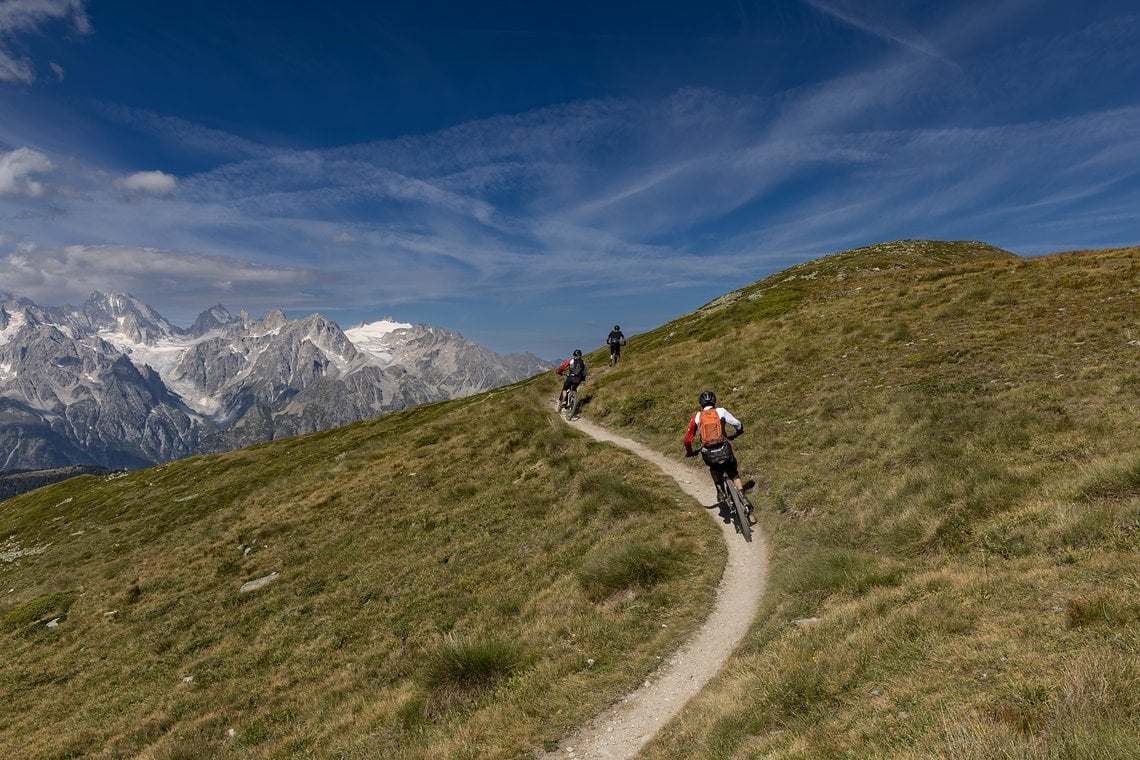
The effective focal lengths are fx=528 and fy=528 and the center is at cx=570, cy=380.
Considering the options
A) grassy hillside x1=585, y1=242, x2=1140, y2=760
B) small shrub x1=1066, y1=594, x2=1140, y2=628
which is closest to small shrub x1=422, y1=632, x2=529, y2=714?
grassy hillside x1=585, y1=242, x2=1140, y2=760

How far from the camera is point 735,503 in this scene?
15.4 m

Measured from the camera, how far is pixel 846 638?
8453mm

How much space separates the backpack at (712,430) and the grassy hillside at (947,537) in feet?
9.52

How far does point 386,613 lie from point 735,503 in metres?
11.8

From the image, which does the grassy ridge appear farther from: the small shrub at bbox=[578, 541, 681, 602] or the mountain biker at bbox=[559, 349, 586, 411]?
the mountain biker at bbox=[559, 349, 586, 411]

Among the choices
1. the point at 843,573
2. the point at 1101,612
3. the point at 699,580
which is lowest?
the point at 699,580

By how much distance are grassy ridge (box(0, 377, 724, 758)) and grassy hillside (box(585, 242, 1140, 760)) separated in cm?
295

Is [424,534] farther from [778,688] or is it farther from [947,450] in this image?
[947,450]

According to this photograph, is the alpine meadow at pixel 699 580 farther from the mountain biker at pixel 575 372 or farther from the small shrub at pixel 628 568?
the mountain biker at pixel 575 372

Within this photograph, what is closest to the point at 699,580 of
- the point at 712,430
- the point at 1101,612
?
the point at 712,430

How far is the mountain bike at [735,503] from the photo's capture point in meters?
15.1

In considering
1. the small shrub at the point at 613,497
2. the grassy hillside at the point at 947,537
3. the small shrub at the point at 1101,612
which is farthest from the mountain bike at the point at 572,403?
the small shrub at the point at 1101,612

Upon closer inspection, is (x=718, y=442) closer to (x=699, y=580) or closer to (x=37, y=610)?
(x=699, y=580)

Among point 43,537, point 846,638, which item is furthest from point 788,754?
point 43,537
